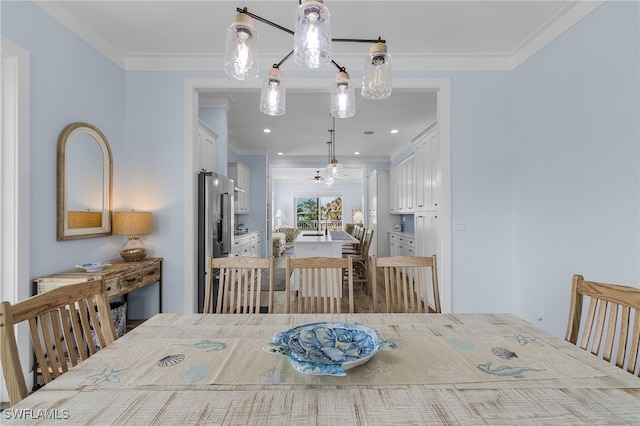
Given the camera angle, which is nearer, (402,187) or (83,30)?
(83,30)

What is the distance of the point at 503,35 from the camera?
2.70m

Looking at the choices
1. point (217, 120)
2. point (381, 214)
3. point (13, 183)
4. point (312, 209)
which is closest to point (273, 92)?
point (13, 183)

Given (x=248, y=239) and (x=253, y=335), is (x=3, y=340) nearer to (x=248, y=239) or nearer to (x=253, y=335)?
(x=253, y=335)

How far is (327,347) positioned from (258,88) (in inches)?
105

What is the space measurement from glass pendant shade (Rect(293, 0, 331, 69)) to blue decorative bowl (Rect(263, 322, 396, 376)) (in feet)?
3.08

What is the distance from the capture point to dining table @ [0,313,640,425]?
0.75m

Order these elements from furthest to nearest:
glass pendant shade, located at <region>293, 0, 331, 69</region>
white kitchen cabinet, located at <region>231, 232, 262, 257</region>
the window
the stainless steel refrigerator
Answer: the window
white kitchen cabinet, located at <region>231, 232, 262, 257</region>
the stainless steel refrigerator
glass pendant shade, located at <region>293, 0, 331, 69</region>

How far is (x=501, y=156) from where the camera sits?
309cm

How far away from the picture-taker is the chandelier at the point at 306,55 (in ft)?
3.51

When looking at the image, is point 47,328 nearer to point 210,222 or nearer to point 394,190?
point 210,222

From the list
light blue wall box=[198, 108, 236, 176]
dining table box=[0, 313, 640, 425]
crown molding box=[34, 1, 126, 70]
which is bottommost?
dining table box=[0, 313, 640, 425]

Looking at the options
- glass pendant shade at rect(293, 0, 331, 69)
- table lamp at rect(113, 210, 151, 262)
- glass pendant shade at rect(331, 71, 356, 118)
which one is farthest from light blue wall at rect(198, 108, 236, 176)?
glass pendant shade at rect(293, 0, 331, 69)

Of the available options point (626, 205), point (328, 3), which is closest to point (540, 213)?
point (626, 205)

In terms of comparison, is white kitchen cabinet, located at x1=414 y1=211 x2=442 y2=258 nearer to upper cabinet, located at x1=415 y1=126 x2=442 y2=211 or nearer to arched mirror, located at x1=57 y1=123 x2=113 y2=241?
upper cabinet, located at x1=415 y1=126 x2=442 y2=211
